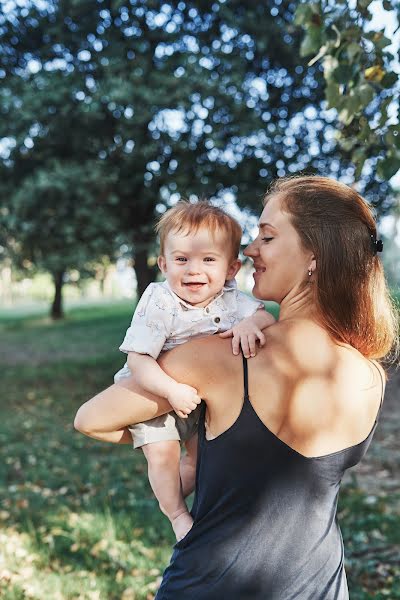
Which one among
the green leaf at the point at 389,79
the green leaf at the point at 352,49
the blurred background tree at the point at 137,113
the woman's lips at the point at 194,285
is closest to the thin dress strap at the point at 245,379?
the woman's lips at the point at 194,285

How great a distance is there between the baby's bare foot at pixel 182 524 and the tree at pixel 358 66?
1.75 meters

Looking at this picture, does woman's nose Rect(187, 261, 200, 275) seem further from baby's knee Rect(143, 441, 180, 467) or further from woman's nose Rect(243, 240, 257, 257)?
baby's knee Rect(143, 441, 180, 467)

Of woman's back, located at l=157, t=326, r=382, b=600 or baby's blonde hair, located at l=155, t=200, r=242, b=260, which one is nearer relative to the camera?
woman's back, located at l=157, t=326, r=382, b=600

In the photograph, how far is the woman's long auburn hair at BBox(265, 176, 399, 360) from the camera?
180cm

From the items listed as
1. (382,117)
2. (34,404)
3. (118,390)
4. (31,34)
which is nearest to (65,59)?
(31,34)

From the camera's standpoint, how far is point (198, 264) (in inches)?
82.9

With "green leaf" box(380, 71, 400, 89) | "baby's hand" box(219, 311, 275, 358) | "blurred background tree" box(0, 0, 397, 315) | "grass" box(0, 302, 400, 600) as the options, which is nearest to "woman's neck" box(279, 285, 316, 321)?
"baby's hand" box(219, 311, 275, 358)

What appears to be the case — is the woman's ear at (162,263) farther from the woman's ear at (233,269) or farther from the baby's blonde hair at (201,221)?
the woman's ear at (233,269)

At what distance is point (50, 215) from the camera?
433 inches

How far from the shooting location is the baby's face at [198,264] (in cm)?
211

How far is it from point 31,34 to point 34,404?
6.44m

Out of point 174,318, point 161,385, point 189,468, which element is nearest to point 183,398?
point 161,385

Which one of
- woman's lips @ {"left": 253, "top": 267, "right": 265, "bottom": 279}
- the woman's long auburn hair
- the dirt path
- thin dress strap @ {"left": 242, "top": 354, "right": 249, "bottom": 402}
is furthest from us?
the dirt path

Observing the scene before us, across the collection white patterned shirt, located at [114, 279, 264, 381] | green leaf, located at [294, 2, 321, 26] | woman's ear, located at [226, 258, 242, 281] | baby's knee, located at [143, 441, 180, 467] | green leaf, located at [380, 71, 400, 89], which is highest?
green leaf, located at [294, 2, 321, 26]
